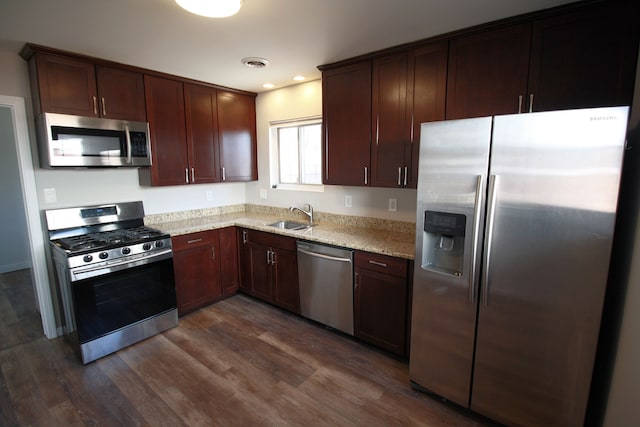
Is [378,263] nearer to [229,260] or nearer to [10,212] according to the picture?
[229,260]

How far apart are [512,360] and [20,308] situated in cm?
457

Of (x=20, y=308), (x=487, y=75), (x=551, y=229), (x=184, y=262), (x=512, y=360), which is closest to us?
(x=551, y=229)

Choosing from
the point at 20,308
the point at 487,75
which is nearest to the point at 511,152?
the point at 487,75

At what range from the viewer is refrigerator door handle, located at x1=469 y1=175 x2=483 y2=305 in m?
1.62

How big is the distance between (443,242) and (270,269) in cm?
186

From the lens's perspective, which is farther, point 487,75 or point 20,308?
point 20,308

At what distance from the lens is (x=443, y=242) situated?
1.87 m

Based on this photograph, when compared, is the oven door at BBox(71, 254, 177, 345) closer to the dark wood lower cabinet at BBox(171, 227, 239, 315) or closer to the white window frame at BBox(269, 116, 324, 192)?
the dark wood lower cabinet at BBox(171, 227, 239, 315)

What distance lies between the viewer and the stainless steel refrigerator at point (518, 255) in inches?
54.2

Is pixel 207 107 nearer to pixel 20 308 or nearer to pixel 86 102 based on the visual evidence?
pixel 86 102

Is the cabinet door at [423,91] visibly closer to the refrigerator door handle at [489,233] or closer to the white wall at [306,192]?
the white wall at [306,192]

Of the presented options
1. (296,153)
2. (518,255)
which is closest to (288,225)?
(296,153)

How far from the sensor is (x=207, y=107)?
11.0 feet

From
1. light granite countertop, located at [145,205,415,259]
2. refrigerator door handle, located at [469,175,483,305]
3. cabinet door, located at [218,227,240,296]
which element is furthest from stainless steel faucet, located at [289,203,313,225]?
refrigerator door handle, located at [469,175,483,305]
